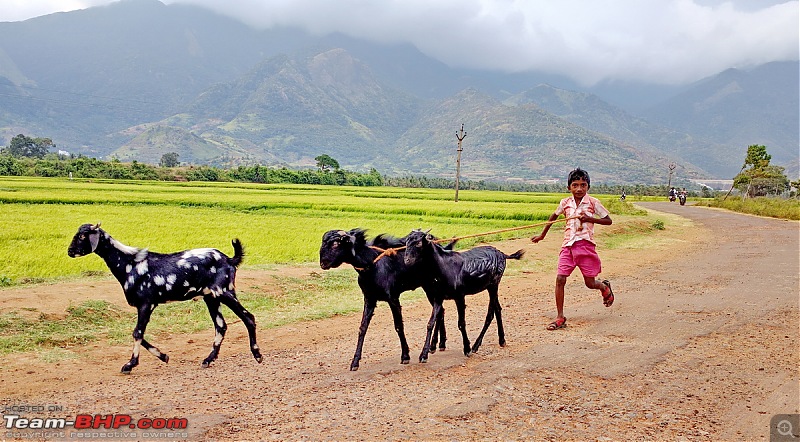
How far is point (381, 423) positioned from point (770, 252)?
62.7 ft

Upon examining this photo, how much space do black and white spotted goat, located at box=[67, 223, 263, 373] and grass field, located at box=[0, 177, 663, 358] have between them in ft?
5.72

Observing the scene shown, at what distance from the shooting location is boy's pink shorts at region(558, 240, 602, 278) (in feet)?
30.0

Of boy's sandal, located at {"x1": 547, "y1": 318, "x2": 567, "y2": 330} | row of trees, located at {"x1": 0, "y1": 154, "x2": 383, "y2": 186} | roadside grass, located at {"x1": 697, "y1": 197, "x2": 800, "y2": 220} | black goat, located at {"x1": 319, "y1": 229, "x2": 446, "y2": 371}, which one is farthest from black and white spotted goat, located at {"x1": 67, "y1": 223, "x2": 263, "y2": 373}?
row of trees, located at {"x1": 0, "y1": 154, "x2": 383, "y2": 186}

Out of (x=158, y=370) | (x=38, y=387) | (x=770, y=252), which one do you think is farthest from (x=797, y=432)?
(x=770, y=252)

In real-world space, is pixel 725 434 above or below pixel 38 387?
above

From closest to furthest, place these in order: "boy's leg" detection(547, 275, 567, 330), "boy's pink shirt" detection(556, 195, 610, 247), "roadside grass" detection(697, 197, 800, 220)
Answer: "boy's pink shirt" detection(556, 195, 610, 247) → "boy's leg" detection(547, 275, 567, 330) → "roadside grass" detection(697, 197, 800, 220)

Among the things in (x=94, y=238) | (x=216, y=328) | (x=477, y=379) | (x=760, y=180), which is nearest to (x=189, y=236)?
(x=216, y=328)

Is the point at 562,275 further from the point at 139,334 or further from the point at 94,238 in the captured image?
the point at 94,238

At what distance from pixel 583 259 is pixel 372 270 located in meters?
3.83

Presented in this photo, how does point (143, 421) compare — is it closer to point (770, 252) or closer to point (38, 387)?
point (38, 387)

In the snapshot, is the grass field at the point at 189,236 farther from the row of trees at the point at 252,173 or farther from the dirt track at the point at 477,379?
the row of trees at the point at 252,173

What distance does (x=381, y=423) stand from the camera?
→ 5.30 meters

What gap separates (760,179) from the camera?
49688 millimetres

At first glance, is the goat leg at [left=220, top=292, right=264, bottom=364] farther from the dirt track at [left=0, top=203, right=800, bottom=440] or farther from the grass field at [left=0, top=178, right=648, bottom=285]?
the grass field at [left=0, top=178, right=648, bottom=285]
